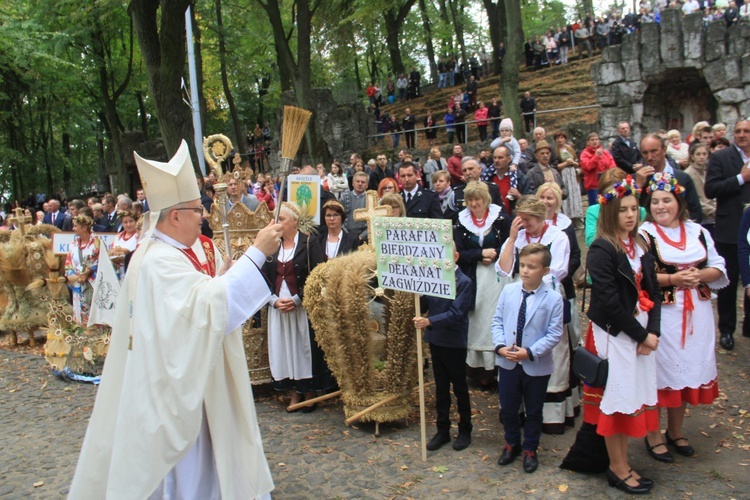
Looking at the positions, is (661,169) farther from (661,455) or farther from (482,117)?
(482,117)

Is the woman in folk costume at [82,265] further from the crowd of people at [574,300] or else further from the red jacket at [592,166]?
the red jacket at [592,166]

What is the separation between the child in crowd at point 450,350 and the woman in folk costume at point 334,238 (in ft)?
5.53

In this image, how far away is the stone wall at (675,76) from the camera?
60.5 feet

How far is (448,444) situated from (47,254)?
733 centimetres

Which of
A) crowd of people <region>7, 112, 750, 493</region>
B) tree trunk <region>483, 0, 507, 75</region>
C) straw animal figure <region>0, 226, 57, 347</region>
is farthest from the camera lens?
tree trunk <region>483, 0, 507, 75</region>

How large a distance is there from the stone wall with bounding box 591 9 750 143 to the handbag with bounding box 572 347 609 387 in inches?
673

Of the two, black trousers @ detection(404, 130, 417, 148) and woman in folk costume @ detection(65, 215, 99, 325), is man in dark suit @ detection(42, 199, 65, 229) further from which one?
black trousers @ detection(404, 130, 417, 148)

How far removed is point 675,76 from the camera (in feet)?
66.4

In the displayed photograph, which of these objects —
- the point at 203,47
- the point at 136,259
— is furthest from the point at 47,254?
the point at 203,47

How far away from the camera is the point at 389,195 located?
7.06 metres

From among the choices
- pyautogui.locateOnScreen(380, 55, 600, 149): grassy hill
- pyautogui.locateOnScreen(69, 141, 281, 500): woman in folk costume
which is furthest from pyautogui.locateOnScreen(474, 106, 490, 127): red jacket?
pyautogui.locateOnScreen(69, 141, 281, 500): woman in folk costume

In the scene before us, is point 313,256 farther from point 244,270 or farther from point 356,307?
point 244,270

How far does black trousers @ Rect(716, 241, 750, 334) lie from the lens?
22.5 feet

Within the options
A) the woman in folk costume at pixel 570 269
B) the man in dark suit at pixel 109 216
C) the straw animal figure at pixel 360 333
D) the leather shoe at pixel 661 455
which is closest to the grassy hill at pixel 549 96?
the man in dark suit at pixel 109 216
